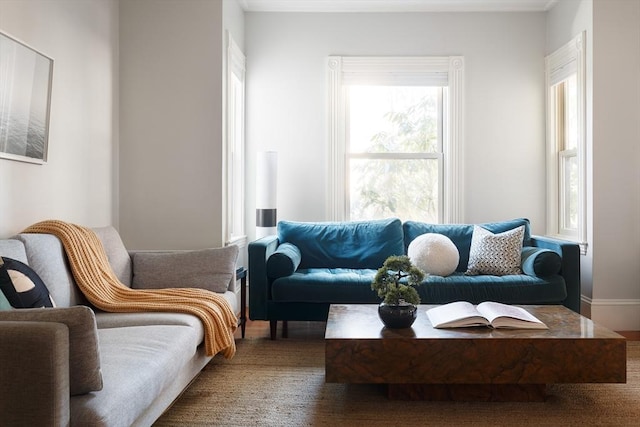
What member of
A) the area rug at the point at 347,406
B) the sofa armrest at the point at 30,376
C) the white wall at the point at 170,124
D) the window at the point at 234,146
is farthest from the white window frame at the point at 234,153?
the sofa armrest at the point at 30,376

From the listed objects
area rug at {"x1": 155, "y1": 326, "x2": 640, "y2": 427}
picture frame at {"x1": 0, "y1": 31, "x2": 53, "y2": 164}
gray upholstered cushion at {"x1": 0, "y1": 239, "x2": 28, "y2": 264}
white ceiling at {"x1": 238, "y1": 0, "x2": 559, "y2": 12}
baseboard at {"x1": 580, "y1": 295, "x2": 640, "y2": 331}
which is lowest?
area rug at {"x1": 155, "y1": 326, "x2": 640, "y2": 427}

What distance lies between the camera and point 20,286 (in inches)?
85.0

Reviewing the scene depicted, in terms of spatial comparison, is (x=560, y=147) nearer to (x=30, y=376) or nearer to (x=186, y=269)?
(x=186, y=269)

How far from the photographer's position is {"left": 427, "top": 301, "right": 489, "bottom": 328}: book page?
2.70 m

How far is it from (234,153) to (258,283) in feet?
4.57

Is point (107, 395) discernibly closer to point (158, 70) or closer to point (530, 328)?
point (530, 328)

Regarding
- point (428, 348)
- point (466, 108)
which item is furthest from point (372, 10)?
point (428, 348)

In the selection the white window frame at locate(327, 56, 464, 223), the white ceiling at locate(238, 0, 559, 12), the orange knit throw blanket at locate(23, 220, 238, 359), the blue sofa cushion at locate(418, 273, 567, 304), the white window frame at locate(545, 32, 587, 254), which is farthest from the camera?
the white window frame at locate(327, 56, 464, 223)

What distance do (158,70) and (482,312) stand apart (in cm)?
293

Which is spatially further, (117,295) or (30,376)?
(117,295)

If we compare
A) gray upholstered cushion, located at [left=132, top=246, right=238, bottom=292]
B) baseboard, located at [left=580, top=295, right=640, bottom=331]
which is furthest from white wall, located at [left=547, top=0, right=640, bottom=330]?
gray upholstered cushion, located at [left=132, top=246, right=238, bottom=292]

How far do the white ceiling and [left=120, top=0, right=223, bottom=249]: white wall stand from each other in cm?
85

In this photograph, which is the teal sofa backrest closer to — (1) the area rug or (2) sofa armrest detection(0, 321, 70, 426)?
(1) the area rug

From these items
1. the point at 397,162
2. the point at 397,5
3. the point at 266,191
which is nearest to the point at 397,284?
the point at 266,191
